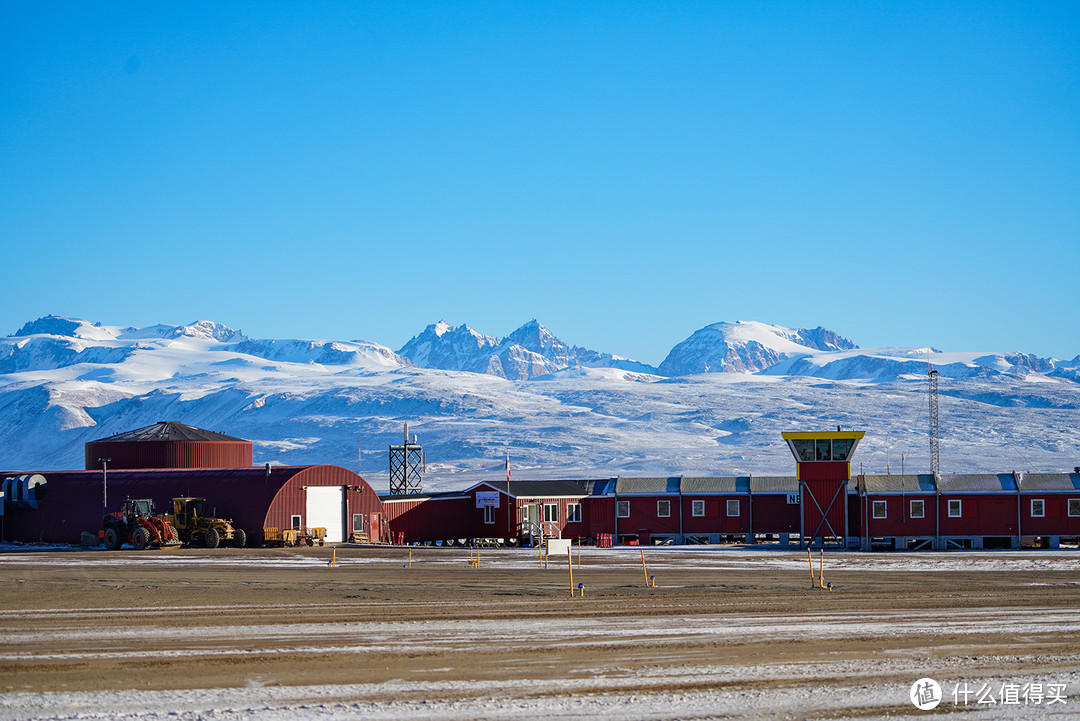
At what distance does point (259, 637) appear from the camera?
79.6ft

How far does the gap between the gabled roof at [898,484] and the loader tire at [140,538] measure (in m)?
37.6

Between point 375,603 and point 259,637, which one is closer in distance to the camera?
point 259,637

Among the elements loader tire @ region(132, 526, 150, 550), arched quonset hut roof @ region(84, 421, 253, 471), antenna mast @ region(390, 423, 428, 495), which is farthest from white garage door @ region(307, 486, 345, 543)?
antenna mast @ region(390, 423, 428, 495)

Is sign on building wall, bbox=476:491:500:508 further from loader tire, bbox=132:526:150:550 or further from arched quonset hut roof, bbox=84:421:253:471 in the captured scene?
arched quonset hut roof, bbox=84:421:253:471

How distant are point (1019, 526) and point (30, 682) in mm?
54946

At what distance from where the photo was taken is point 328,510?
66.4m

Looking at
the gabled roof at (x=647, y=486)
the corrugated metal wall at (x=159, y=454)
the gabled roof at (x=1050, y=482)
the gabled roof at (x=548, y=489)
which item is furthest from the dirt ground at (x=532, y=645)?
the corrugated metal wall at (x=159, y=454)

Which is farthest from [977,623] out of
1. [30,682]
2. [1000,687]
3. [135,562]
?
[135,562]

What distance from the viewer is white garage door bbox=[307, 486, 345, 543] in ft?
215

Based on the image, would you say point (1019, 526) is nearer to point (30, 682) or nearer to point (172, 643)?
point (172, 643)

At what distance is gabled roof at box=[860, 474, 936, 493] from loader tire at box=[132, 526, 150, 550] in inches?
1479

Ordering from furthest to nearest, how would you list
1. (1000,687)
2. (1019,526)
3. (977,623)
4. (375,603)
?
(1019,526), (375,603), (977,623), (1000,687)

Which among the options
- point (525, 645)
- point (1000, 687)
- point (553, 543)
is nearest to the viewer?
point (1000, 687)

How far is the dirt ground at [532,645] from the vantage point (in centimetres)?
Answer: 1778
